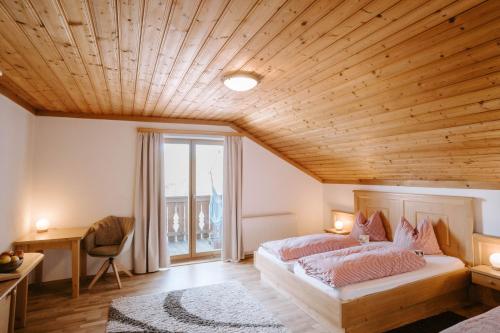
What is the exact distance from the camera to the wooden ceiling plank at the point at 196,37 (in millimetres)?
1547

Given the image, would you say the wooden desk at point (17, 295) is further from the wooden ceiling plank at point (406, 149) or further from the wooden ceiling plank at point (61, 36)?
the wooden ceiling plank at point (406, 149)

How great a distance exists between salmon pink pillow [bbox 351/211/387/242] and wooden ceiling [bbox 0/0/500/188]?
863 mm

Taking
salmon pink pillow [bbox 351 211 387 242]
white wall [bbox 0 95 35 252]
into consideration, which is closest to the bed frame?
salmon pink pillow [bbox 351 211 387 242]

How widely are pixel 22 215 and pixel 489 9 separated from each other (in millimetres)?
4619

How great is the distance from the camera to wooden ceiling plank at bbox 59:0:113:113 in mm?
1525

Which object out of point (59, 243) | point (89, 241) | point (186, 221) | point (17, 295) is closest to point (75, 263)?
point (59, 243)

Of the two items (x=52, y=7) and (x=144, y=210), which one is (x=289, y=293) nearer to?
(x=144, y=210)

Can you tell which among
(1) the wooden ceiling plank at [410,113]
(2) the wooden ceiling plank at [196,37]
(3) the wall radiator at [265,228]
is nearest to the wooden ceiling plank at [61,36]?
(2) the wooden ceiling plank at [196,37]

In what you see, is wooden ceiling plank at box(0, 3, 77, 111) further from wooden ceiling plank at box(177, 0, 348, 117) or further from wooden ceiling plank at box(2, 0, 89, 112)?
wooden ceiling plank at box(177, 0, 348, 117)

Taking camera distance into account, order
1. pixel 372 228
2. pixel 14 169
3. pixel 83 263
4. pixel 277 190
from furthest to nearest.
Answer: pixel 277 190 → pixel 372 228 → pixel 83 263 → pixel 14 169

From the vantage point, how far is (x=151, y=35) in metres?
1.82

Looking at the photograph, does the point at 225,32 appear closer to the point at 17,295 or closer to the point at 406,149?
the point at 406,149

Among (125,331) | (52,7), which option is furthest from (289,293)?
(52,7)

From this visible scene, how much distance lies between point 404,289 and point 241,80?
7.83 ft
